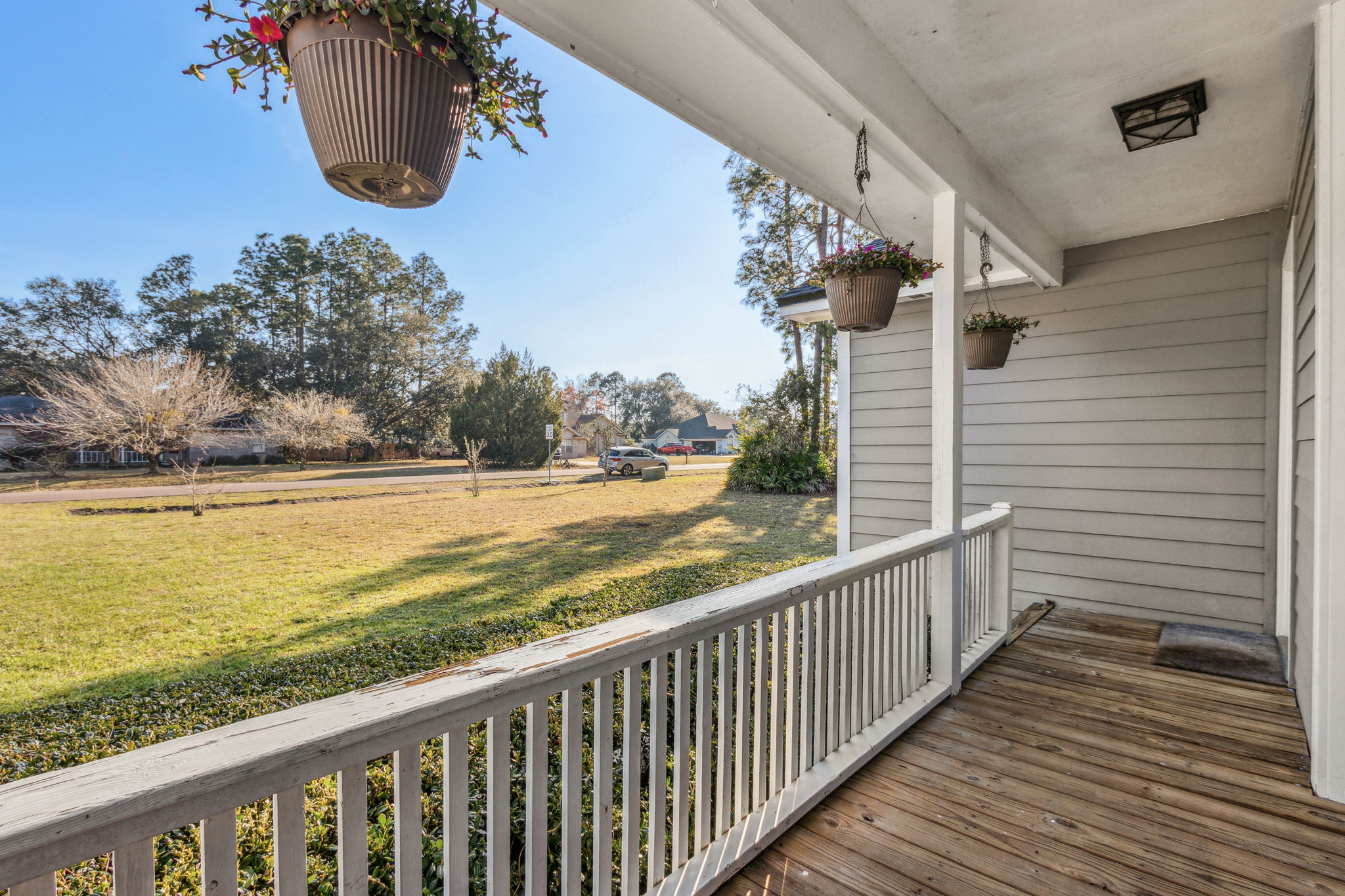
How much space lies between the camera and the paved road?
5.73 meters

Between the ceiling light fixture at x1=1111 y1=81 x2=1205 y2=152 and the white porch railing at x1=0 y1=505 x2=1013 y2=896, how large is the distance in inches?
64.5

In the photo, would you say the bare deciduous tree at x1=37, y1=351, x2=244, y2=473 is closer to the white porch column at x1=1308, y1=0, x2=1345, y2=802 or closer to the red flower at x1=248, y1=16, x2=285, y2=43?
the red flower at x1=248, y1=16, x2=285, y2=43

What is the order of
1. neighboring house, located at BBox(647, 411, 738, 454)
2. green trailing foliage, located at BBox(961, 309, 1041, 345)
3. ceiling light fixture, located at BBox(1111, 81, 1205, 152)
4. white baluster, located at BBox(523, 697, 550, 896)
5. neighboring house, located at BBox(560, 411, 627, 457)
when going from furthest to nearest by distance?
neighboring house, located at BBox(647, 411, 738, 454) < neighboring house, located at BBox(560, 411, 627, 457) < green trailing foliage, located at BBox(961, 309, 1041, 345) < ceiling light fixture, located at BBox(1111, 81, 1205, 152) < white baluster, located at BBox(523, 697, 550, 896)

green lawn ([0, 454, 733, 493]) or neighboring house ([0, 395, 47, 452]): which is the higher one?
neighboring house ([0, 395, 47, 452])

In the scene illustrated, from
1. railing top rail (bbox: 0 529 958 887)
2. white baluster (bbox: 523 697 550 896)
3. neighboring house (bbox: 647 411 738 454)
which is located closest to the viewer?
railing top rail (bbox: 0 529 958 887)

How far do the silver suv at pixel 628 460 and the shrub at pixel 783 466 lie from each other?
4.33 m

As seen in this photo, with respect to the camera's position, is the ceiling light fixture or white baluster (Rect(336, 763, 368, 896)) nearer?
white baluster (Rect(336, 763, 368, 896))

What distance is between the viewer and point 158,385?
614 cm

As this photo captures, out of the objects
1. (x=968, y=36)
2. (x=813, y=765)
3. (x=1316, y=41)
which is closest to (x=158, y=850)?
(x=813, y=765)

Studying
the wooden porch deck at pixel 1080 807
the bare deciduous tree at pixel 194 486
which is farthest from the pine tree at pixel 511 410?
the wooden porch deck at pixel 1080 807

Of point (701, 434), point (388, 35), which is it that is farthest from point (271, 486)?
point (701, 434)

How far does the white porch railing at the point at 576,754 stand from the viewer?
0.54 meters

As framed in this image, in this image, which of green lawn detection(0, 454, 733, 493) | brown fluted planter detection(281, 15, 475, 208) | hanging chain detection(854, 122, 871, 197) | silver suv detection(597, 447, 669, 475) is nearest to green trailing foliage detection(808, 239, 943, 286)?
hanging chain detection(854, 122, 871, 197)

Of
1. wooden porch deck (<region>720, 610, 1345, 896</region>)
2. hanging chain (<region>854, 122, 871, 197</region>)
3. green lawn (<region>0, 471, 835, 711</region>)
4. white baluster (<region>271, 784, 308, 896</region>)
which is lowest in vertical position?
green lawn (<region>0, 471, 835, 711</region>)
